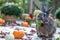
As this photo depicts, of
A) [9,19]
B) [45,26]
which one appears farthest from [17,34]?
[9,19]

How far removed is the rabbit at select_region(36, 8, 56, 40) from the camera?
2.14 m

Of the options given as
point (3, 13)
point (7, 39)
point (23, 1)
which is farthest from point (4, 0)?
point (7, 39)

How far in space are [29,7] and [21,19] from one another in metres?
1.22

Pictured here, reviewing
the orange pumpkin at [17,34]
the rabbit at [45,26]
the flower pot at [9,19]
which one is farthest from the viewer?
the flower pot at [9,19]

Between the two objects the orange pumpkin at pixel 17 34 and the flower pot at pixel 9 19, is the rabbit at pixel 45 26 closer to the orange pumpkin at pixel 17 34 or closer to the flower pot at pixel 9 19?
the orange pumpkin at pixel 17 34

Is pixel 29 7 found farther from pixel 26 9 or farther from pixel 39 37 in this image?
pixel 39 37

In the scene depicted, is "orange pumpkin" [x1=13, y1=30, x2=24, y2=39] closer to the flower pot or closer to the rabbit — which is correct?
the rabbit

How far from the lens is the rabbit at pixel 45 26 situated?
214 cm

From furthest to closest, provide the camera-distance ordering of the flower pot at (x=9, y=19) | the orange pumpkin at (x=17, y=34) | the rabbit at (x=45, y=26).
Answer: the flower pot at (x=9, y=19)
the orange pumpkin at (x=17, y=34)
the rabbit at (x=45, y=26)

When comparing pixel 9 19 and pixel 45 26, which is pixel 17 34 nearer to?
pixel 45 26

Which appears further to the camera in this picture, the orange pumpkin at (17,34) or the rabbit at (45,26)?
the orange pumpkin at (17,34)

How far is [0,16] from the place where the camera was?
18.1ft

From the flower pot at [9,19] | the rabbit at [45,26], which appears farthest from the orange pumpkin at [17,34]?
the flower pot at [9,19]

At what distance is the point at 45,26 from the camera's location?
2201mm
